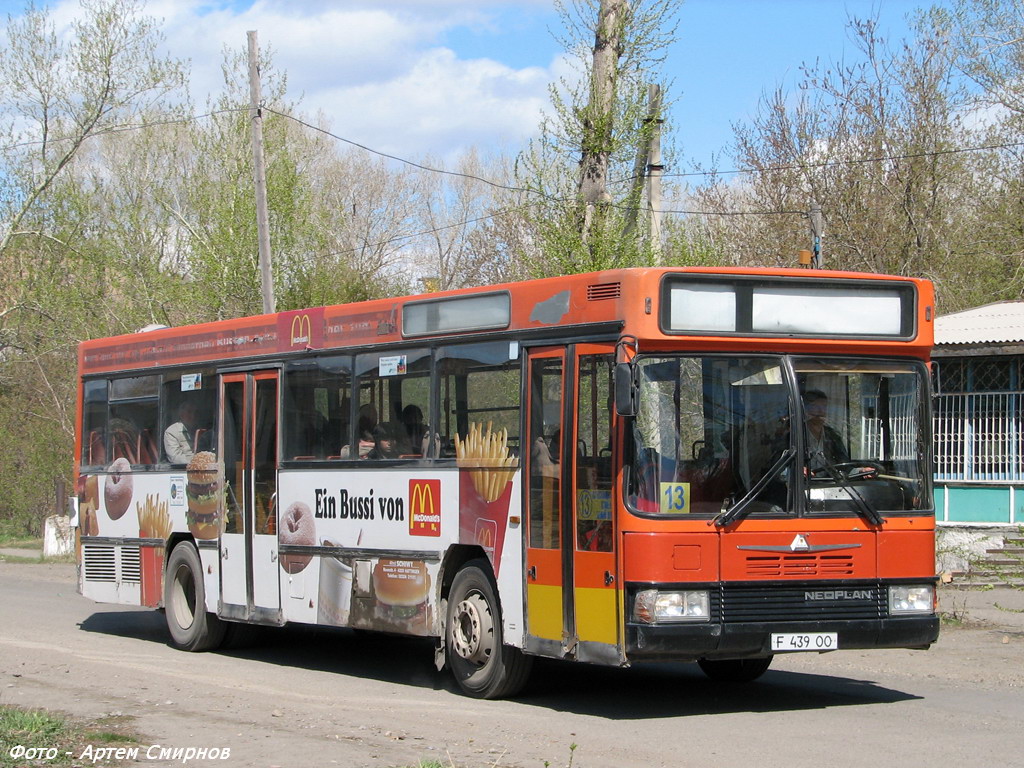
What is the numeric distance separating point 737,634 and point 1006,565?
37.9ft

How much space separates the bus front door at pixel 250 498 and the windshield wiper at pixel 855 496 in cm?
573

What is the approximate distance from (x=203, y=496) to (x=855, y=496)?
7249 millimetres

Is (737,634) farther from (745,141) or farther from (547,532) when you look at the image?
(745,141)

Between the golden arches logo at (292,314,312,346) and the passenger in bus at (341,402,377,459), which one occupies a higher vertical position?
the golden arches logo at (292,314,312,346)

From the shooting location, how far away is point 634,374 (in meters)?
8.96

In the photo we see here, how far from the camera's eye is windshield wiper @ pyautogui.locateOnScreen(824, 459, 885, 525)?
938cm

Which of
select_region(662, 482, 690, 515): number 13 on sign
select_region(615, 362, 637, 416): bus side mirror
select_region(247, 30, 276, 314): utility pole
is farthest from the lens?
select_region(247, 30, 276, 314): utility pole

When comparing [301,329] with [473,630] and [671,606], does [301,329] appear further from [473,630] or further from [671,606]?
[671,606]

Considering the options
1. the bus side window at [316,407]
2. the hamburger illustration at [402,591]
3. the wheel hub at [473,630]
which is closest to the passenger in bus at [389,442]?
the bus side window at [316,407]

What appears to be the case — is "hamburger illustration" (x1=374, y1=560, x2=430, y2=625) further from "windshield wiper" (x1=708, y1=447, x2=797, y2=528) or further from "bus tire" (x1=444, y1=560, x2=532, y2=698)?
"windshield wiper" (x1=708, y1=447, x2=797, y2=528)

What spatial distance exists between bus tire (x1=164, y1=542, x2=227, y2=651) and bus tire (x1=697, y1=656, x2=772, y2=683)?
17.8 ft

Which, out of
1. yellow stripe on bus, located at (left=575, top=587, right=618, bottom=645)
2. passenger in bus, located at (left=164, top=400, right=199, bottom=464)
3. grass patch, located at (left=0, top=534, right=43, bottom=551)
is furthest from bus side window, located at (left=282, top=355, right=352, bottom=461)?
grass patch, located at (left=0, top=534, right=43, bottom=551)

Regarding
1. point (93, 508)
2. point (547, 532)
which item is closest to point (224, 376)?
point (93, 508)

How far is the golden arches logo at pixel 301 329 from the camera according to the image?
42.4ft
